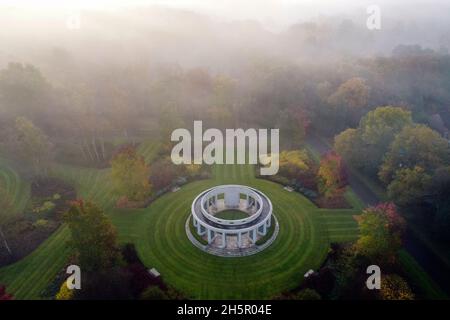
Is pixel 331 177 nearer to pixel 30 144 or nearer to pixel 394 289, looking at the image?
pixel 394 289

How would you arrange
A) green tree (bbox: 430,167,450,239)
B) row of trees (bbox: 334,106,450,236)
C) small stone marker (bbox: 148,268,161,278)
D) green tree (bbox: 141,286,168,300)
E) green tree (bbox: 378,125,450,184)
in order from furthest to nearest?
green tree (bbox: 378,125,450,184) < row of trees (bbox: 334,106,450,236) < green tree (bbox: 430,167,450,239) < small stone marker (bbox: 148,268,161,278) < green tree (bbox: 141,286,168,300)

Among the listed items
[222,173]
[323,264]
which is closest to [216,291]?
[323,264]

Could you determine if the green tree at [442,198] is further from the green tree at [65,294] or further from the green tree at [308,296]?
the green tree at [65,294]

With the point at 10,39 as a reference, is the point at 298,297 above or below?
below

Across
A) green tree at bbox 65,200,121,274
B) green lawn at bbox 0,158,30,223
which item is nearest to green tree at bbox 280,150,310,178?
green tree at bbox 65,200,121,274

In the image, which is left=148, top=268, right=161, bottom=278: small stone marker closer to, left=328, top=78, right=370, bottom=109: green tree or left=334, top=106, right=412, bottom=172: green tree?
left=334, top=106, right=412, bottom=172: green tree

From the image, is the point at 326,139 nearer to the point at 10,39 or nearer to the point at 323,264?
the point at 323,264
